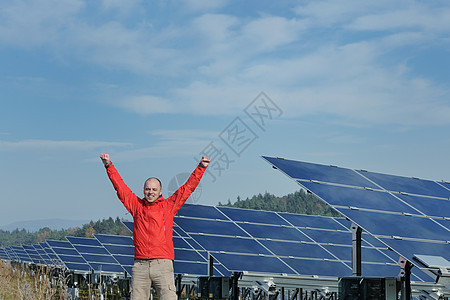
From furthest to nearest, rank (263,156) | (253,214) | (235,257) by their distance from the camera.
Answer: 1. (253,214)
2. (235,257)
3. (263,156)

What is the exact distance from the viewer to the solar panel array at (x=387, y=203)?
30.3 ft

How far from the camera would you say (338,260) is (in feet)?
48.6

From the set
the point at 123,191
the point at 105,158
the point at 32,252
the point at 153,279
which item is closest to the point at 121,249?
the point at 123,191

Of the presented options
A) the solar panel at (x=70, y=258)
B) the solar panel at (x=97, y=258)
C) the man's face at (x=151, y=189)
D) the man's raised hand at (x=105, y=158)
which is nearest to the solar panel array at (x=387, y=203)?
the man's face at (x=151, y=189)

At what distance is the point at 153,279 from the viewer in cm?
831

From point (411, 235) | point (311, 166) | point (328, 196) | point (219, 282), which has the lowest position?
point (219, 282)

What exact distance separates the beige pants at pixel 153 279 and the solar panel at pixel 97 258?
63.9ft

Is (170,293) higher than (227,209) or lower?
lower

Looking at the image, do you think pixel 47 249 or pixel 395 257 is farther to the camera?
pixel 47 249

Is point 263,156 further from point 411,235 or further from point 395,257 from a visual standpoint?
point 395,257

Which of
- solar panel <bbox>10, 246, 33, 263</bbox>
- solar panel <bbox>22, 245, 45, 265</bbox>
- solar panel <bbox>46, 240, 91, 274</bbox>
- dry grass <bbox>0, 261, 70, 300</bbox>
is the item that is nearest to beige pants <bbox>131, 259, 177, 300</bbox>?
dry grass <bbox>0, 261, 70, 300</bbox>

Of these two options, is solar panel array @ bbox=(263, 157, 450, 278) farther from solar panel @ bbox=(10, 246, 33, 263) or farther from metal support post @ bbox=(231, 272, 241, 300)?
solar panel @ bbox=(10, 246, 33, 263)

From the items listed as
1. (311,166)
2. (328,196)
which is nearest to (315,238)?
(311,166)

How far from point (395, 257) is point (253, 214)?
4.50 meters
